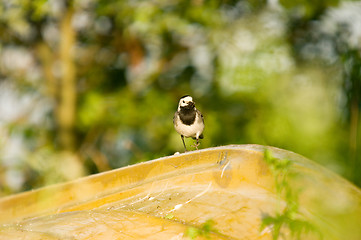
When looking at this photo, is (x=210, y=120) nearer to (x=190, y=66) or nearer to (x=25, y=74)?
(x=190, y=66)

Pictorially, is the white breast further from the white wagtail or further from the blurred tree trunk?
the blurred tree trunk

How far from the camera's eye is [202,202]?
1.41 m

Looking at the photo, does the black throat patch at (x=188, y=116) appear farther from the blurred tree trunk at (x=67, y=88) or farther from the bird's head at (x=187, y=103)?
the blurred tree trunk at (x=67, y=88)

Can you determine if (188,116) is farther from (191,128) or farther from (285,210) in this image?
(285,210)

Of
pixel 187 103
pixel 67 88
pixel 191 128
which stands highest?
pixel 67 88

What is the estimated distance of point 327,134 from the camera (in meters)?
1.66

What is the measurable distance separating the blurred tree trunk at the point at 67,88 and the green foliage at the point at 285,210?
3.21 metres

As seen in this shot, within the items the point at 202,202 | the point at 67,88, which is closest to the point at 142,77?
the point at 67,88

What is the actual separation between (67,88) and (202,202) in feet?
11.1

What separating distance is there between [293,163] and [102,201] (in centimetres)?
80

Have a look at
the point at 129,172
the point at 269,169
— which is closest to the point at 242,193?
the point at 269,169

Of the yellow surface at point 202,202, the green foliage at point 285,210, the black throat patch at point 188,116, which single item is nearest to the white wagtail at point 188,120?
the black throat patch at point 188,116

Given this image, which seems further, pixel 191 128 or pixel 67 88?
pixel 67 88

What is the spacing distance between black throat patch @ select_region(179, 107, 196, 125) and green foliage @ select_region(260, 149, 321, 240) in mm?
1574
